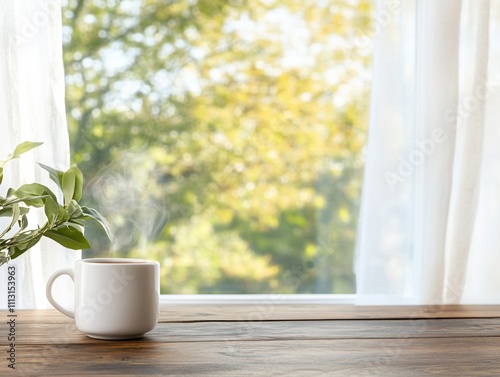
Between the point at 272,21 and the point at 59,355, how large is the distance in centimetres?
181

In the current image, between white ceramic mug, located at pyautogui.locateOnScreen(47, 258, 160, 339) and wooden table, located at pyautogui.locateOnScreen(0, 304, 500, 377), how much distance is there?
2 centimetres

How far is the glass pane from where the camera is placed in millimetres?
2311

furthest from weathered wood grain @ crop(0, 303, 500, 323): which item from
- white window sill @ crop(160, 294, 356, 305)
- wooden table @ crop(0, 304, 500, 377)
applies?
white window sill @ crop(160, 294, 356, 305)

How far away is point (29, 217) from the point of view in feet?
4.51

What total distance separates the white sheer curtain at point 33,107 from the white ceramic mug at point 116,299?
506mm

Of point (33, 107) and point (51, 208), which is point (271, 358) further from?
point (33, 107)

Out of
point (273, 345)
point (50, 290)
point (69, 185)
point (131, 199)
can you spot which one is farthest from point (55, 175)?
point (131, 199)

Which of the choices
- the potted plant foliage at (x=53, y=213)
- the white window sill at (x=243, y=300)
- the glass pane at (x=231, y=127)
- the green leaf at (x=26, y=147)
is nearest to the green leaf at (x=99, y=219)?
the potted plant foliage at (x=53, y=213)

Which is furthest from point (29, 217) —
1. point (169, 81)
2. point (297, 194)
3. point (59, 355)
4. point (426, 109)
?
point (297, 194)

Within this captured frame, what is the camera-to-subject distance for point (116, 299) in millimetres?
918

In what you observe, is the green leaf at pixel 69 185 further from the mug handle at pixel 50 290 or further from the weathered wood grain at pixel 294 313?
the weathered wood grain at pixel 294 313

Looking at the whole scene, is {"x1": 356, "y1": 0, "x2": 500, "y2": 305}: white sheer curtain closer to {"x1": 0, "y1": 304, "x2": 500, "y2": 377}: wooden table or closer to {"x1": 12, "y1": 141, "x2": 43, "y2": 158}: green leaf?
{"x1": 0, "y1": 304, "x2": 500, "y2": 377}: wooden table

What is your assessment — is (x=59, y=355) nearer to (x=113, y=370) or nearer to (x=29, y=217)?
(x=113, y=370)

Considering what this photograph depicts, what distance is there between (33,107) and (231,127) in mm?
1160
